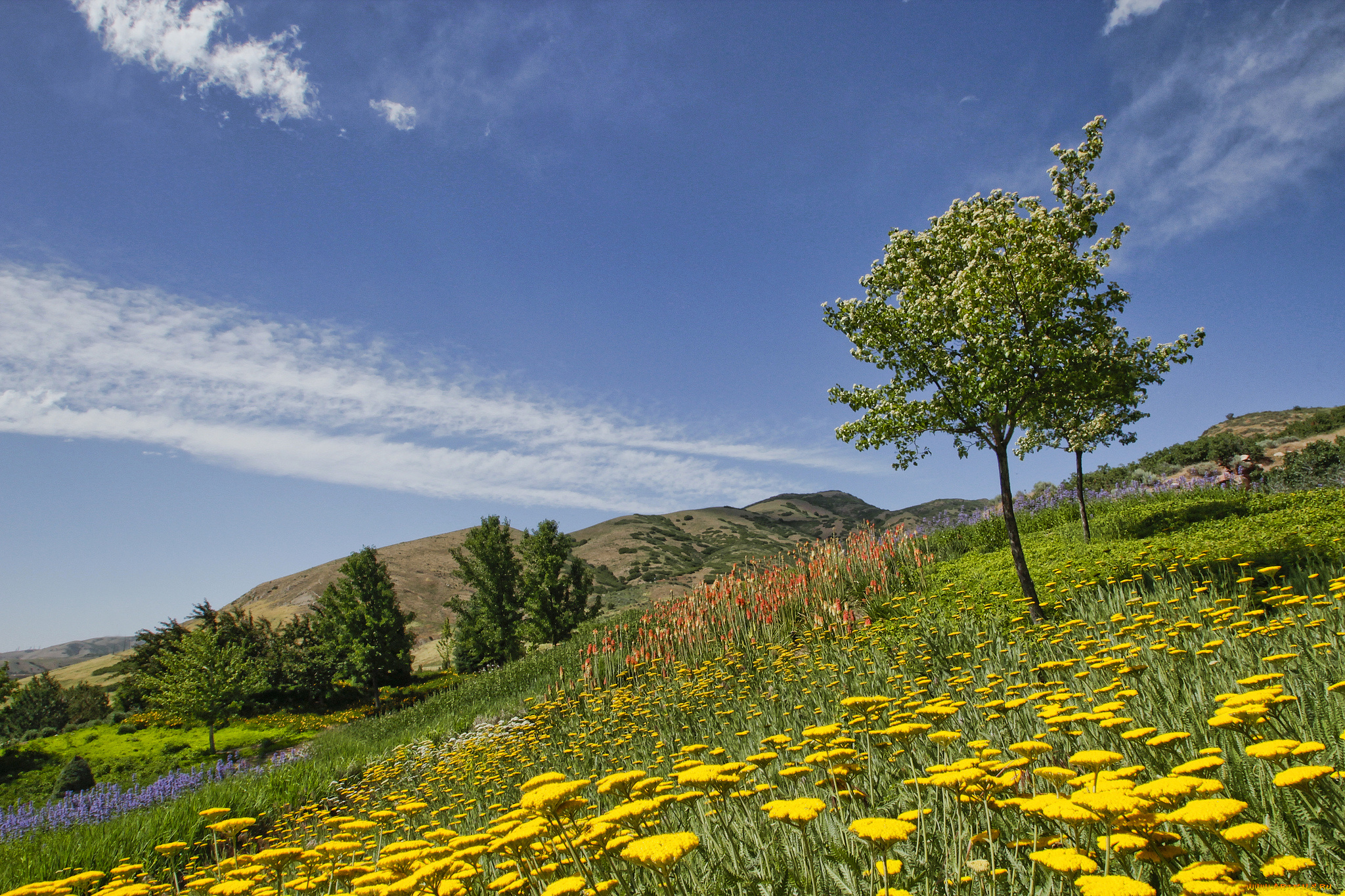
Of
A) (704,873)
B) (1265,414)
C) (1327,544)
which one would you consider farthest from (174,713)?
(1265,414)

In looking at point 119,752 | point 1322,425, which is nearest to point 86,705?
point 119,752

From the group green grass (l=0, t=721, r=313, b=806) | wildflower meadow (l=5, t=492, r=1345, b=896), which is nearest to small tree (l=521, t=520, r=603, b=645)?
green grass (l=0, t=721, r=313, b=806)

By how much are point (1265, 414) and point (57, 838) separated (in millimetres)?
76566

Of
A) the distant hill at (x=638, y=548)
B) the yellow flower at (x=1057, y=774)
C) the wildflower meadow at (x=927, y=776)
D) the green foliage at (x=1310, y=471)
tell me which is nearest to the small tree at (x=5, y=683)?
the wildflower meadow at (x=927, y=776)

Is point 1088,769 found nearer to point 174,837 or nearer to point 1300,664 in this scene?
point 1300,664

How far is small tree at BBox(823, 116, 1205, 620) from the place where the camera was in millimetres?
8297

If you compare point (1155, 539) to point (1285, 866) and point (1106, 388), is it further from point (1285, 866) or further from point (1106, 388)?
point (1285, 866)

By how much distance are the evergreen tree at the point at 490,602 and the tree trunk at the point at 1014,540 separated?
72.6 feet

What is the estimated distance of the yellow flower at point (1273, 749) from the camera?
1.72m

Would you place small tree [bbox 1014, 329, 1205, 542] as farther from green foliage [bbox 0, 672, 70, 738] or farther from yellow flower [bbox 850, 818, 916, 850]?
green foliage [bbox 0, 672, 70, 738]

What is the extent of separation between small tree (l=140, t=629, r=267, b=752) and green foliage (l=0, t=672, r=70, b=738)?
50.7ft

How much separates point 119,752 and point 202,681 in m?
2.88

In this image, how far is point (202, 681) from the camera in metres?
17.4

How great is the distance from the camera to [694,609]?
12664 millimetres
